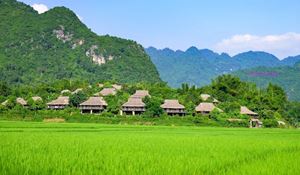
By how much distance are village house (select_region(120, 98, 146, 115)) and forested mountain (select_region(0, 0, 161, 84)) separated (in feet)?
194

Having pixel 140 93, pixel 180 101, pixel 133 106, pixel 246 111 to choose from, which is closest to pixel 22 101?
pixel 133 106

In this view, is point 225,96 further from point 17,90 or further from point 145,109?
point 17,90

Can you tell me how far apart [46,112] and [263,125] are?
27.6m

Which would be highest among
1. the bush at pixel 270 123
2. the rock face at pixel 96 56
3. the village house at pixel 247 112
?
the rock face at pixel 96 56

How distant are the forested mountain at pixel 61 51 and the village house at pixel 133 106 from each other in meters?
59.2

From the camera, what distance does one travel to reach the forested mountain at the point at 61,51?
12825cm

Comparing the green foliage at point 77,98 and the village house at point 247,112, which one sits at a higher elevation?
the green foliage at point 77,98

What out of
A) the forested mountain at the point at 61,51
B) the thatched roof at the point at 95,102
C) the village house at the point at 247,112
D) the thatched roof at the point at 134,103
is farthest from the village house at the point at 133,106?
the forested mountain at the point at 61,51

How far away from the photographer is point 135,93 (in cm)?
6825

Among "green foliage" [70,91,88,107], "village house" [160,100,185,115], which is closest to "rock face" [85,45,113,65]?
"green foliage" [70,91,88,107]

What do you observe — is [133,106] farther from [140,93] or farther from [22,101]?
[22,101]

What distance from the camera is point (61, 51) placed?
494 feet

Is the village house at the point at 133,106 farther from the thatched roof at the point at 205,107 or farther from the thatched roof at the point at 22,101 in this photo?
the thatched roof at the point at 22,101

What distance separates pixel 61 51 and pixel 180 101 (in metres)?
96.6
